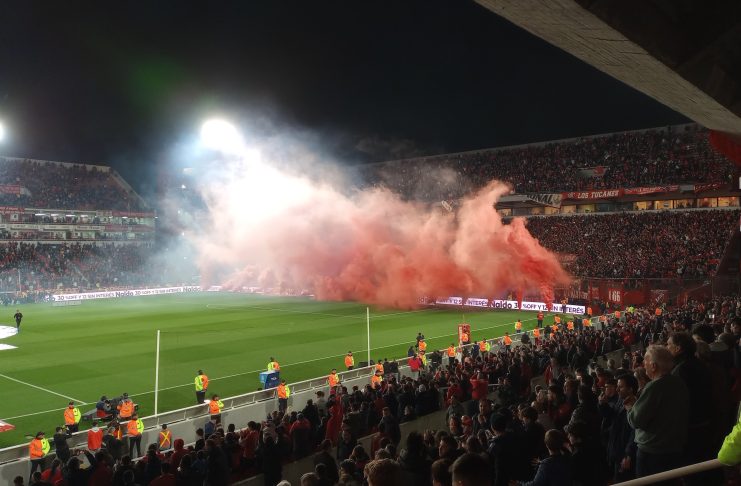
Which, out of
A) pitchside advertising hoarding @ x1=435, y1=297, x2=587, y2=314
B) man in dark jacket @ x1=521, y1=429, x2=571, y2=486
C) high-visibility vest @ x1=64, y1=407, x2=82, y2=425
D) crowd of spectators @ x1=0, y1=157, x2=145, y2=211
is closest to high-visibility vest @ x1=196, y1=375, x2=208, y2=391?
high-visibility vest @ x1=64, y1=407, x2=82, y2=425

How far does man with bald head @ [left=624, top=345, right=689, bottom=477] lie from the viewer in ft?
13.3

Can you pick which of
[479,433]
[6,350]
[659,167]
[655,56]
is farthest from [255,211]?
[655,56]

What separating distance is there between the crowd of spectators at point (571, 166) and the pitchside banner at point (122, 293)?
70.3 ft

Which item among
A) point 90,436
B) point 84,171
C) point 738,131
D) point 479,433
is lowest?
point 90,436

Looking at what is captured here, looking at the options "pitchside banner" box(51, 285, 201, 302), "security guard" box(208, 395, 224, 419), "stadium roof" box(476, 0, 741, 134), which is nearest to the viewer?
"stadium roof" box(476, 0, 741, 134)

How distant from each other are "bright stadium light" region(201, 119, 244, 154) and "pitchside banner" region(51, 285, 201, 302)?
15.9 meters

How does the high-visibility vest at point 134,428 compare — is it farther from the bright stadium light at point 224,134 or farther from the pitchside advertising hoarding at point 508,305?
the bright stadium light at point 224,134

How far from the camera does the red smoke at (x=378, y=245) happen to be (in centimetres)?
3847

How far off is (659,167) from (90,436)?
43907 mm

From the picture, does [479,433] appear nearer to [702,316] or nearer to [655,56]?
[655,56]

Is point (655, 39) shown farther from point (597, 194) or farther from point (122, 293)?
point (122, 293)

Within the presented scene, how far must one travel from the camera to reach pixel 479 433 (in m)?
6.98

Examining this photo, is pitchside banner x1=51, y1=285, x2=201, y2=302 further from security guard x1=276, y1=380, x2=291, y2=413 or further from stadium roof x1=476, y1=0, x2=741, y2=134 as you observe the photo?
stadium roof x1=476, y1=0, x2=741, y2=134

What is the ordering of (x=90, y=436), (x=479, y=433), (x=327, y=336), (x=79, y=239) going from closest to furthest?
1. (x=479, y=433)
2. (x=90, y=436)
3. (x=327, y=336)
4. (x=79, y=239)
